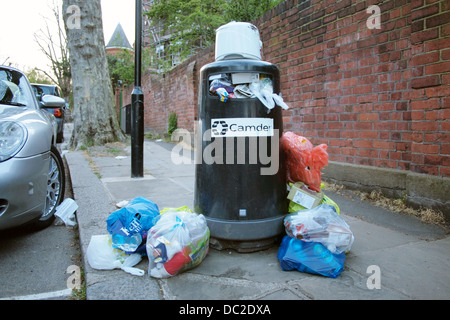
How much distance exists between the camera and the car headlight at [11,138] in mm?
2327

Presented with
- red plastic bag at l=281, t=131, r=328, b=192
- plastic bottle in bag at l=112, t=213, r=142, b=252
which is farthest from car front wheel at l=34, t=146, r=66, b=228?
red plastic bag at l=281, t=131, r=328, b=192

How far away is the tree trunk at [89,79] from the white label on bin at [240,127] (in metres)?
7.30

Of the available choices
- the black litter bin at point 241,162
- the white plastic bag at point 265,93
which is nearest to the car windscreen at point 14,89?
the black litter bin at point 241,162

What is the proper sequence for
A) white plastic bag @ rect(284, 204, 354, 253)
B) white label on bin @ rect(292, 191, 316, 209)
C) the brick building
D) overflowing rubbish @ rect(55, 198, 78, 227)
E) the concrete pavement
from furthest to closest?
overflowing rubbish @ rect(55, 198, 78, 227) → the brick building → white label on bin @ rect(292, 191, 316, 209) → white plastic bag @ rect(284, 204, 354, 253) → the concrete pavement

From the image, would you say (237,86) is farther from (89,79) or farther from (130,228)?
(89,79)

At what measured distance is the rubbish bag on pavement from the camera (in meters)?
1.96

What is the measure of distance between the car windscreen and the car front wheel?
0.54 metres

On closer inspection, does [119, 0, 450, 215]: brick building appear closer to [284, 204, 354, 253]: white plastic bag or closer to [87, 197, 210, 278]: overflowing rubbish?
[284, 204, 354, 253]: white plastic bag

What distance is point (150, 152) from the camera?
8844mm

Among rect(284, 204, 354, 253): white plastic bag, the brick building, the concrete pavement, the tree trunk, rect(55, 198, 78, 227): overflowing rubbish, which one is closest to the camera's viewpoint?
the concrete pavement

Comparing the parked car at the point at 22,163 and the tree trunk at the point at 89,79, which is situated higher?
the tree trunk at the point at 89,79

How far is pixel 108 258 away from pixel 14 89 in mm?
2248

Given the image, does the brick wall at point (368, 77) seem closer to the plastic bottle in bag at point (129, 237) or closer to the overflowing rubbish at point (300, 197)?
the overflowing rubbish at point (300, 197)

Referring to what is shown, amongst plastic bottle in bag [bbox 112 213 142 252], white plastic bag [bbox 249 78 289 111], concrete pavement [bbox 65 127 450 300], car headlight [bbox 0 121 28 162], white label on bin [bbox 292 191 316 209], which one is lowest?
concrete pavement [bbox 65 127 450 300]
